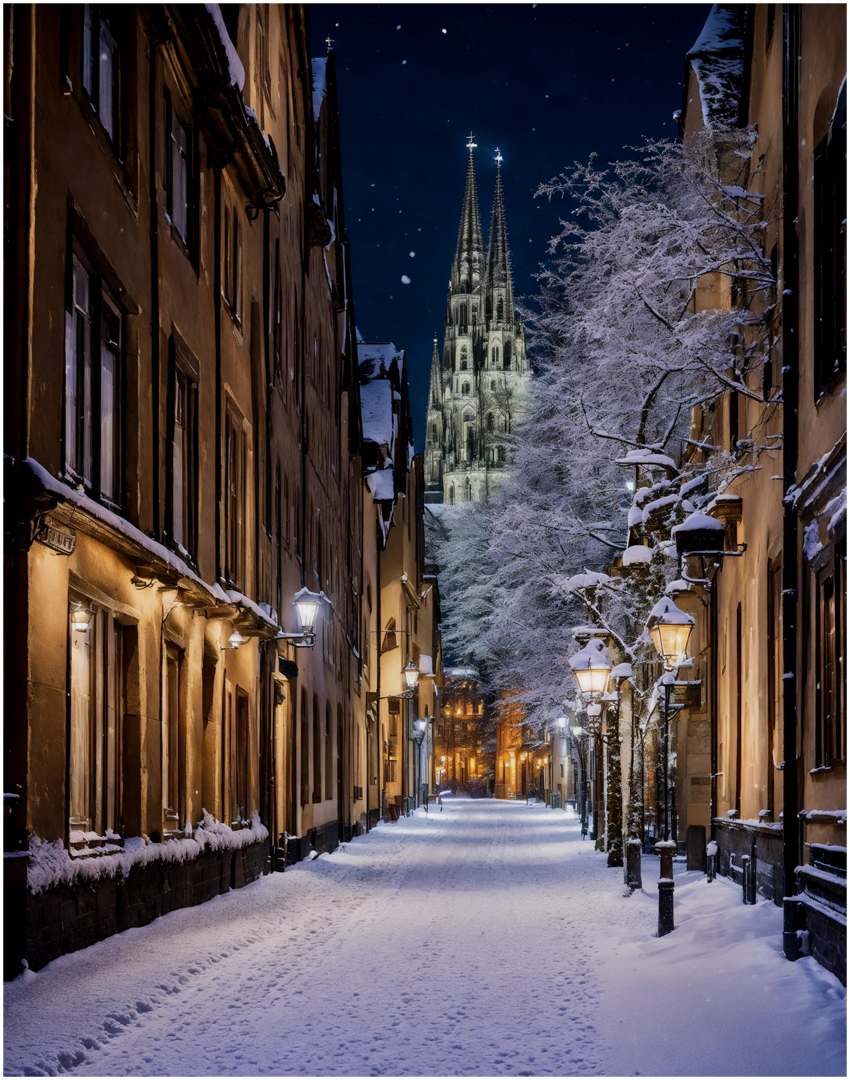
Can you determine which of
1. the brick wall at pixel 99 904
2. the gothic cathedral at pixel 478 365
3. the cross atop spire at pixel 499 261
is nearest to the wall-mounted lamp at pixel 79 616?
the brick wall at pixel 99 904

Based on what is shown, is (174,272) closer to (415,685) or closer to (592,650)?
(592,650)

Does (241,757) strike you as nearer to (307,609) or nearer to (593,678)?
(307,609)

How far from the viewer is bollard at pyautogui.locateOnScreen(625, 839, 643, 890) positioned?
2051 centimetres

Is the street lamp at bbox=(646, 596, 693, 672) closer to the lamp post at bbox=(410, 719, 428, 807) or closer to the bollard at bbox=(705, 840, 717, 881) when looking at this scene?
the bollard at bbox=(705, 840, 717, 881)

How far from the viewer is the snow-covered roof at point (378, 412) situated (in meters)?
50.7

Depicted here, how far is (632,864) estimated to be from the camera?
2083 cm

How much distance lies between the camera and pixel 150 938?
1414cm

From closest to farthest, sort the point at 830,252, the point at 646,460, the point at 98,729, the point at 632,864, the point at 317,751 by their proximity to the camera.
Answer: the point at 830,252 → the point at 98,729 → the point at 646,460 → the point at 632,864 → the point at 317,751

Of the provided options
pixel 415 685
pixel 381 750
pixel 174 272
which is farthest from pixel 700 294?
pixel 381 750

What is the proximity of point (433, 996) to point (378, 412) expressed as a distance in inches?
1638

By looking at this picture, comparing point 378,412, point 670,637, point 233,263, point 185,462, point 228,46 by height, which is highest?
point 378,412

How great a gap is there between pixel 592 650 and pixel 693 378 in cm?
481

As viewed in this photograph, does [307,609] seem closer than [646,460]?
No

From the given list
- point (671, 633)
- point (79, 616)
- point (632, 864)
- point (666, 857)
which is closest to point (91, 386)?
point (79, 616)
